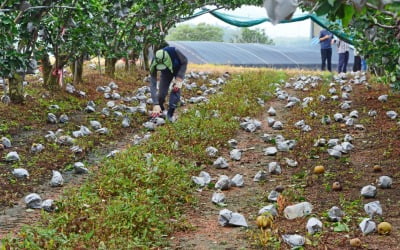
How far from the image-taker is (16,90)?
866 cm

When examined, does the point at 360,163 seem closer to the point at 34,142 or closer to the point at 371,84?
the point at 34,142

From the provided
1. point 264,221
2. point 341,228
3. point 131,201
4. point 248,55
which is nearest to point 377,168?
point 341,228

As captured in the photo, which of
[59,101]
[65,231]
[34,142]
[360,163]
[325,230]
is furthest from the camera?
[59,101]

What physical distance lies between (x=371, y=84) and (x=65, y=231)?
33.8 ft

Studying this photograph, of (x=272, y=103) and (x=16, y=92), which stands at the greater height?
(x=16, y=92)

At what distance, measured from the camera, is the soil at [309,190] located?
3.75 metres

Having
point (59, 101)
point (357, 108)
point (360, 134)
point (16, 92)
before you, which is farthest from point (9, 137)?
point (357, 108)

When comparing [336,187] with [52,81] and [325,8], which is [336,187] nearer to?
[325,8]

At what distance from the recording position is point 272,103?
11094 millimetres

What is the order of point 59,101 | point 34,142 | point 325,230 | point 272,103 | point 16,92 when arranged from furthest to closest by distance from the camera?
point 272,103
point 59,101
point 16,92
point 34,142
point 325,230

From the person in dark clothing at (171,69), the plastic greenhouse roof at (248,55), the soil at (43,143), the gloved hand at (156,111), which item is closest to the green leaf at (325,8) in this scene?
the soil at (43,143)

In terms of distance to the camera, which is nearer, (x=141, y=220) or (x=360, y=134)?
(x=141, y=220)

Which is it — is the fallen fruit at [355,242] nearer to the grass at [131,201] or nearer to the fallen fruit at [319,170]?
the grass at [131,201]

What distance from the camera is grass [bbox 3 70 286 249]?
344 cm
